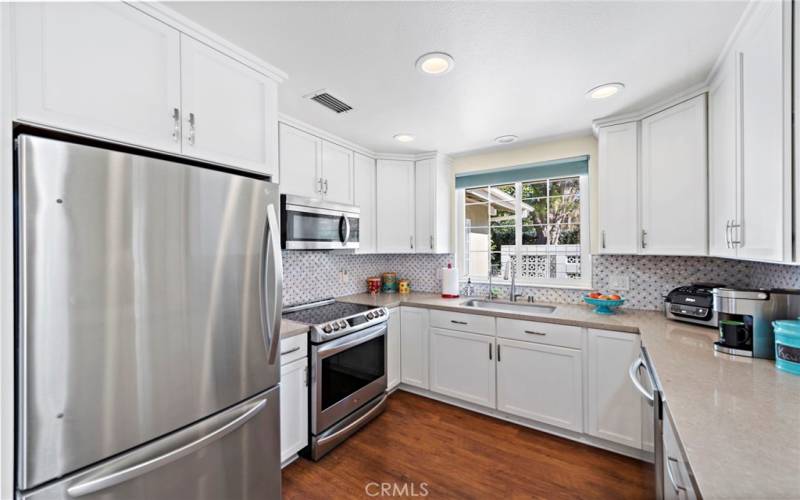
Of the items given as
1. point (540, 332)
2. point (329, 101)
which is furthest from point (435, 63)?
point (540, 332)

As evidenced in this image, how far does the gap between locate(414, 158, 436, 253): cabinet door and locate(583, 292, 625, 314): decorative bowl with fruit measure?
1472mm

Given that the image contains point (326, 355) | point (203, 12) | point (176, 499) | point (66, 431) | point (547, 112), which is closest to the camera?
point (66, 431)

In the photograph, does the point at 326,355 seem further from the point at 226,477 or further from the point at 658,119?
the point at 658,119

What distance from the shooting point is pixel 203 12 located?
132 cm

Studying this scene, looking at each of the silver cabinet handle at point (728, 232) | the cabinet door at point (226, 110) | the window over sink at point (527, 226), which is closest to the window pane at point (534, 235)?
the window over sink at point (527, 226)

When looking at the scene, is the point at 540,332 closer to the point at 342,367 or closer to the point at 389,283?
the point at 342,367

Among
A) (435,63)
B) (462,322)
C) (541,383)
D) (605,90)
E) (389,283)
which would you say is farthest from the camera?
(389,283)

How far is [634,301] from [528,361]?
1.02 meters

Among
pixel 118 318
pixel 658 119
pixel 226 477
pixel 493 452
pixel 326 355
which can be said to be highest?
pixel 658 119

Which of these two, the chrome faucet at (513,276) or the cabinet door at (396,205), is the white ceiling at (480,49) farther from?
the chrome faucet at (513,276)

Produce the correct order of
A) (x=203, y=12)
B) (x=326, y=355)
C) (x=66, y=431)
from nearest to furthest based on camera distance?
(x=66, y=431) → (x=203, y=12) → (x=326, y=355)

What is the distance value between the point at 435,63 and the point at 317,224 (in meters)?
1.37

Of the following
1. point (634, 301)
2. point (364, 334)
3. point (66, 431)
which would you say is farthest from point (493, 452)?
point (66, 431)

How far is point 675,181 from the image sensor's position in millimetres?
2098
